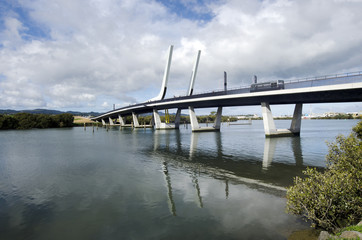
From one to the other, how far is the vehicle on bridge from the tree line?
116495mm

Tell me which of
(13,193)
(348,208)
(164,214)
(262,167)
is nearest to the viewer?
(348,208)

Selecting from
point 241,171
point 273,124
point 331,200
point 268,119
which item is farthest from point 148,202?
point 273,124

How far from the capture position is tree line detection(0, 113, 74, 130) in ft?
347

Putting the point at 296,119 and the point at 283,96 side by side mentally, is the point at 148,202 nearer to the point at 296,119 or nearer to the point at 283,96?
the point at 283,96

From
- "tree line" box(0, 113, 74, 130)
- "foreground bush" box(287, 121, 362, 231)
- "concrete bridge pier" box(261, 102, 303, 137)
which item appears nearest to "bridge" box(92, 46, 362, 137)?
"concrete bridge pier" box(261, 102, 303, 137)

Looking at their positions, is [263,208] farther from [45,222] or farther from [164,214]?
[45,222]

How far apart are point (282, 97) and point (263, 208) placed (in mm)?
43271

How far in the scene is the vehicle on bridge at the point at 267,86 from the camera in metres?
45.8

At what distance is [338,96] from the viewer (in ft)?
139

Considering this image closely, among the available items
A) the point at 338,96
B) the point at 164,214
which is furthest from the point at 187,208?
the point at 338,96

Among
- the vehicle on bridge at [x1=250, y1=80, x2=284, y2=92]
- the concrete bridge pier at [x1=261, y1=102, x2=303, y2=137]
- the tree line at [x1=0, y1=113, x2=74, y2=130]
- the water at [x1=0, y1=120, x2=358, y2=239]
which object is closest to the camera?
the water at [x1=0, y1=120, x2=358, y2=239]

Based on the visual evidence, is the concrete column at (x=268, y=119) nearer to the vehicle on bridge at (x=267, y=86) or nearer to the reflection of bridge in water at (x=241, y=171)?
the vehicle on bridge at (x=267, y=86)

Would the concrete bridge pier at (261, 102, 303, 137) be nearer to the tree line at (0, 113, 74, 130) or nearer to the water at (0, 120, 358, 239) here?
the water at (0, 120, 358, 239)

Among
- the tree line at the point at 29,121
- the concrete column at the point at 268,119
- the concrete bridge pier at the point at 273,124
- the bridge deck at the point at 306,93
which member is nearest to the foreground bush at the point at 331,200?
the bridge deck at the point at 306,93
